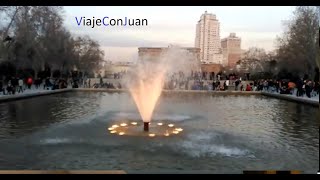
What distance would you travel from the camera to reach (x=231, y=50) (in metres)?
41.7

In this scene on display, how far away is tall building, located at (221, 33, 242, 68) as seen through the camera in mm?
34234

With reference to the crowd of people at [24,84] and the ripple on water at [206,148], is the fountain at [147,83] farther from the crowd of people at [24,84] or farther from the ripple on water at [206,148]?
the crowd of people at [24,84]

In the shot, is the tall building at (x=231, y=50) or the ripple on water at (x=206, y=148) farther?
the tall building at (x=231, y=50)

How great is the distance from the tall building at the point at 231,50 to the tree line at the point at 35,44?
513 inches

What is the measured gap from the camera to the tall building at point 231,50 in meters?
34.2

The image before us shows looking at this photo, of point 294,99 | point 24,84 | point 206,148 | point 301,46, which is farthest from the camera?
point 301,46

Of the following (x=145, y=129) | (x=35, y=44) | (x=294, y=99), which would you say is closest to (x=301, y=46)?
(x=294, y=99)

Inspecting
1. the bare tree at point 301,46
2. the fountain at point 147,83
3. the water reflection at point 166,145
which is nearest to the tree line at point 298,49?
the bare tree at point 301,46

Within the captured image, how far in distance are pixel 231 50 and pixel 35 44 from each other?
19.1 m

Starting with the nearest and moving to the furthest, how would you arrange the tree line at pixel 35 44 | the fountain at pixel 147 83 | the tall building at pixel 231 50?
the fountain at pixel 147 83
the tree line at pixel 35 44
the tall building at pixel 231 50

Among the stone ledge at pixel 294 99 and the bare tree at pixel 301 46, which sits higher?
the bare tree at pixel 301 46

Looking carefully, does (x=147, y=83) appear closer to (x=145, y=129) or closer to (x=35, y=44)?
(x=145, y=129)

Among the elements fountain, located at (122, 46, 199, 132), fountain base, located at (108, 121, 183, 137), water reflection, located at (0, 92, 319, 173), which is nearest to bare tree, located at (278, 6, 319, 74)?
fountain, located at (122, 46, 199, 132)

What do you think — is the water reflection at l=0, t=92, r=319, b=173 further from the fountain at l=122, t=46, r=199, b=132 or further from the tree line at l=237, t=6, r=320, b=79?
the tree line at l=237, t=6, r=320, b=79
